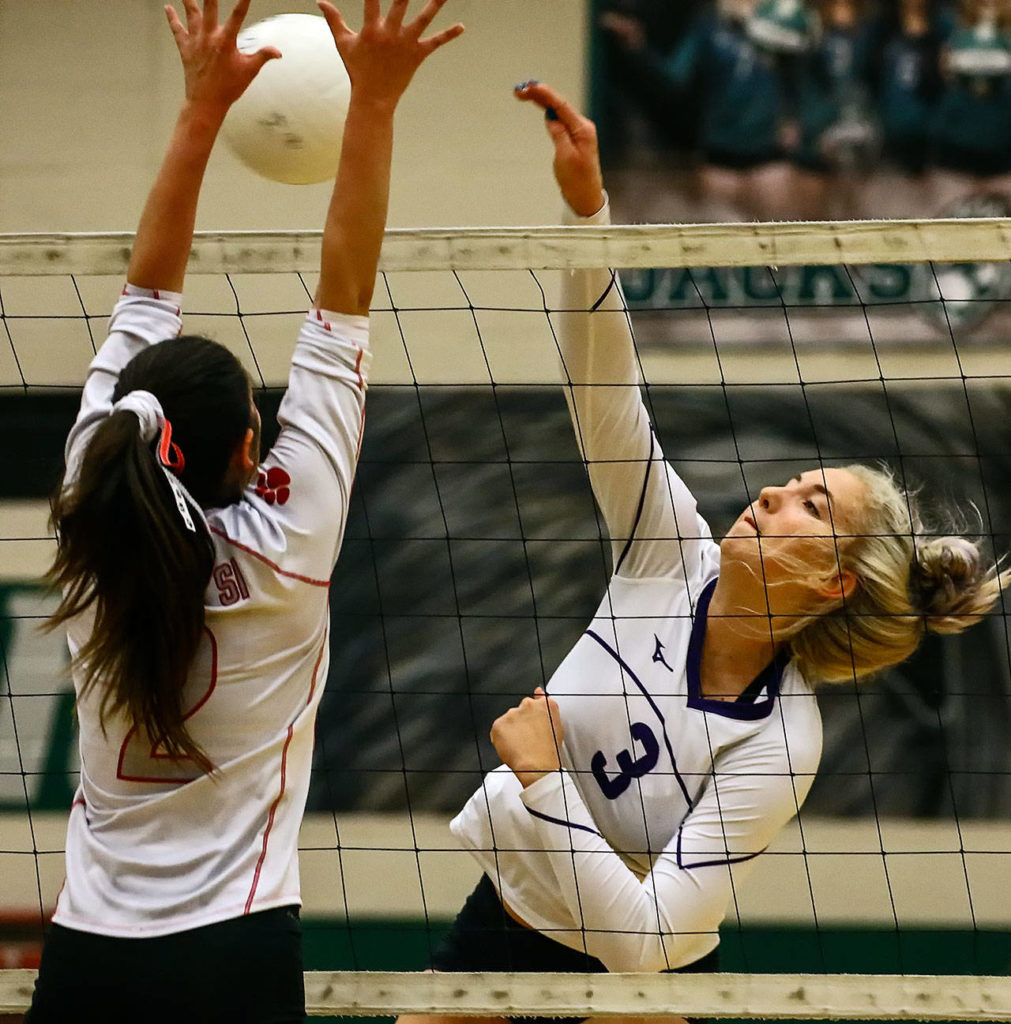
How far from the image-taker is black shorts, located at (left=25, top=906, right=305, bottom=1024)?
144 centimetres

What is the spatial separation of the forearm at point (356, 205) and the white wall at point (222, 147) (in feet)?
11.6

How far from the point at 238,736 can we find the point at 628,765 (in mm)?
833

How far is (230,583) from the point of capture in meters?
1.51

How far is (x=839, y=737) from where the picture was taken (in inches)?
194

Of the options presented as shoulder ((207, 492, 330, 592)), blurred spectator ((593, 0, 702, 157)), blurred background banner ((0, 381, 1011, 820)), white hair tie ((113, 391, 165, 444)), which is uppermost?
blurred spectator ((593, 0, 702, 157))

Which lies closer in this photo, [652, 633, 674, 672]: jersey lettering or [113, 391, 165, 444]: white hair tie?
[113, 391, 165, 444]: white hair tie

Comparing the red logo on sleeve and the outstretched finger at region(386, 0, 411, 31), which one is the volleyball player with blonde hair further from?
the red logo on sleeve

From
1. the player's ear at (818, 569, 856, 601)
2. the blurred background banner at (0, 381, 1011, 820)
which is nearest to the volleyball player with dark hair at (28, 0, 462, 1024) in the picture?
the player's ear at (818, 569, 856, 601)

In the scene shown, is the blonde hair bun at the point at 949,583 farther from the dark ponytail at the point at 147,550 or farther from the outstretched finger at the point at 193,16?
the outstretched finger at the point at 193,16

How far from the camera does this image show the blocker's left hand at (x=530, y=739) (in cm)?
204

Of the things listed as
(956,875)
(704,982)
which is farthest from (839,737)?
(704,982)

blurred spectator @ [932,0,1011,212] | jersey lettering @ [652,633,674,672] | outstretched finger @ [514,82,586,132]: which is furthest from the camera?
blurred spectator @ [932,0,1011,212]

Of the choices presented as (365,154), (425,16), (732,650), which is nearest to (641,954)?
(732,650)

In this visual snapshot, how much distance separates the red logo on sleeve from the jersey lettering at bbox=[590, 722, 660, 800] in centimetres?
84
